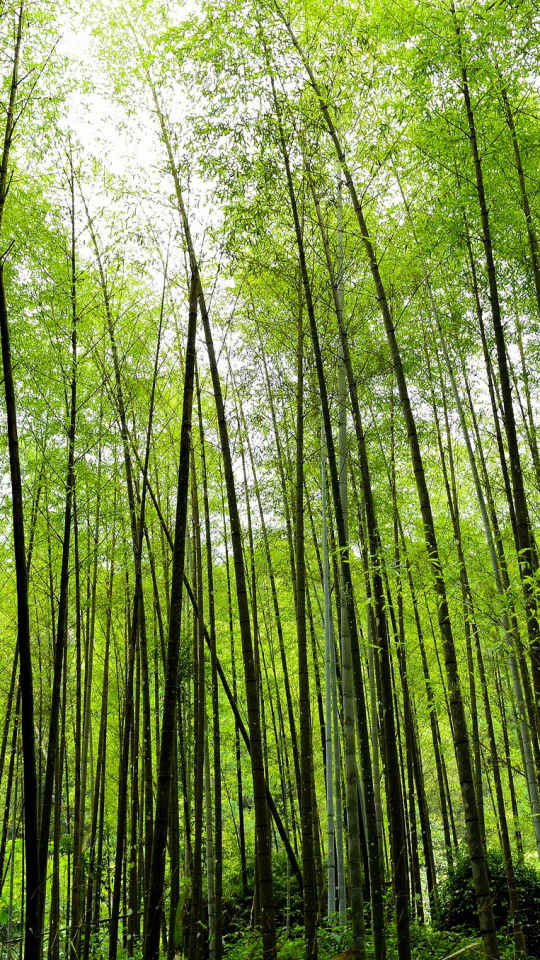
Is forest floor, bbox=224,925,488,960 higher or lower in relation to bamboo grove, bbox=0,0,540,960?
lower

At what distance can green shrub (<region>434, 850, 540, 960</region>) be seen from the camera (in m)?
6.26

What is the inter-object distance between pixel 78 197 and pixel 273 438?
133 inches

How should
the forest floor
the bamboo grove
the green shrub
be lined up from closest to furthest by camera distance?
the bamboo grove < the forest floor < the green shrub

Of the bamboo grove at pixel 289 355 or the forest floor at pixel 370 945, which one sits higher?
the bamboo grove at pixel 289 355

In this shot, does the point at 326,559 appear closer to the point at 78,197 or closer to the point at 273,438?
the point at 273,438

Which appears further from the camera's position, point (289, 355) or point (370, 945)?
point (289, 355)

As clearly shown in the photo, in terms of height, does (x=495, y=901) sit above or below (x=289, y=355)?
below

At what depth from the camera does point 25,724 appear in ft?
7.68

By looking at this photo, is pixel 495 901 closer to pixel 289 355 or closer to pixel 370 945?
pixel 370 945

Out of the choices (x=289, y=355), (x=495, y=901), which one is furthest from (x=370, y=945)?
(x=289, y=355)

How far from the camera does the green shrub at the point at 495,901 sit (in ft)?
20.5

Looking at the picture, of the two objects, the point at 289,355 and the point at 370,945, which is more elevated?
the point at 289,355

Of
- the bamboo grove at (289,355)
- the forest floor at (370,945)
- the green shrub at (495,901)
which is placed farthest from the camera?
the green shrub at (495,901)

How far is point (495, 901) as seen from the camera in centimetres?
612
